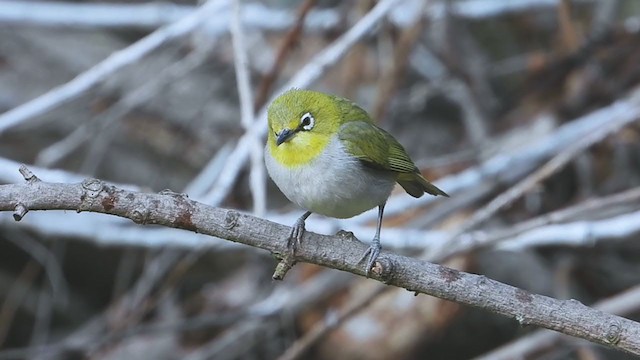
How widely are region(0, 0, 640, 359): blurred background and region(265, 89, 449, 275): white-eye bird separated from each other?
2.99ft

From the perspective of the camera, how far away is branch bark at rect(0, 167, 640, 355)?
8.41ft

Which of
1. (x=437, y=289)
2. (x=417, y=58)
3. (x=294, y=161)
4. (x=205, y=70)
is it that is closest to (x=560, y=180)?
(x=417, y=58)

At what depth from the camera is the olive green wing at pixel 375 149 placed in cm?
360

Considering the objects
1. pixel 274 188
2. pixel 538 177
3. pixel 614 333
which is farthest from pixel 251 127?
pixel 274 188

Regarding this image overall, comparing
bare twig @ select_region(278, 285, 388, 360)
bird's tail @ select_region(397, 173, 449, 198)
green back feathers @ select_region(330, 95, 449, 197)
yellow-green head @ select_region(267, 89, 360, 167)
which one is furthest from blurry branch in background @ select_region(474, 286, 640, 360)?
yellow-green head @ select_region(267, 89, 360, 167)

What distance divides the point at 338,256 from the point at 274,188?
392 centimetres

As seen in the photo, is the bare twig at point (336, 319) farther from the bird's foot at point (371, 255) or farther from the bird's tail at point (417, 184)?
the bird's foot at point (371, 255)

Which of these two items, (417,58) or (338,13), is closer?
(338,13)

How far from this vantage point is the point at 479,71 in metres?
6.67

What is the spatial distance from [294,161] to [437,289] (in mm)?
910

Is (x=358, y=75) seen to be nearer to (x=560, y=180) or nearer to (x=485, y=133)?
(x=485, y=133)

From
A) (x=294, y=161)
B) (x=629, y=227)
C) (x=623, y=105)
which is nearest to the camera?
(x=294, y=161)

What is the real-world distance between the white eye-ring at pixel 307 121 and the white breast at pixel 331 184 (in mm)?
105

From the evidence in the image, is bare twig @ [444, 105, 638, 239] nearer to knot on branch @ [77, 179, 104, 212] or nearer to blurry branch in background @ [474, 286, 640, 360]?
blurry branch in background @ [474, 286, 640, 360]
